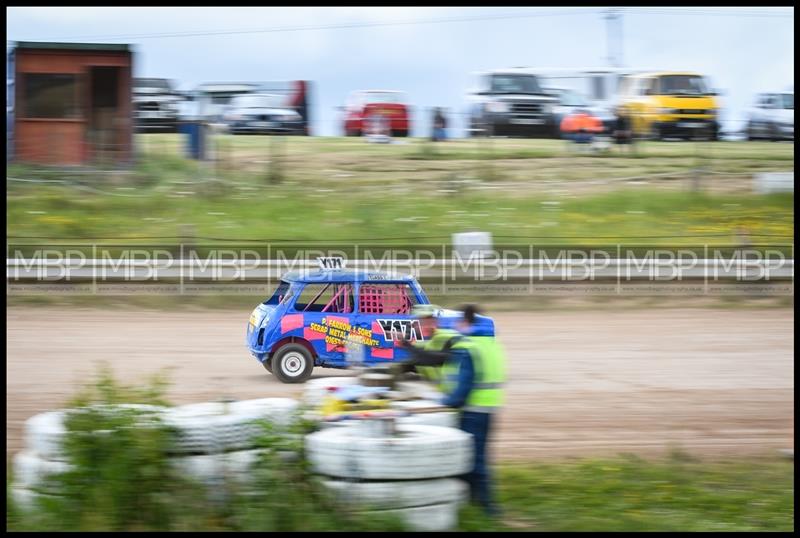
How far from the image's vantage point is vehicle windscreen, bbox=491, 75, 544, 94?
2561 centimetres

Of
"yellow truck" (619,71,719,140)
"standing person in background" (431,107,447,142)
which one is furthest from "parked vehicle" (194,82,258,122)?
"yellow truck" (619,71,719,140)

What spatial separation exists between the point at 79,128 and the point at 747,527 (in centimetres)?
1779

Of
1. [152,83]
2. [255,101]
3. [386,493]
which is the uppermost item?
[152,83]

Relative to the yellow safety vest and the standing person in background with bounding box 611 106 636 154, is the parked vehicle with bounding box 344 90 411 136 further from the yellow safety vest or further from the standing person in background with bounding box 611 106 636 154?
the yellow safety vest

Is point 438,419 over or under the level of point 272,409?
under

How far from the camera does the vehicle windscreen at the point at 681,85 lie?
25.2 metres

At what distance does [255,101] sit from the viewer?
A: 26750mm

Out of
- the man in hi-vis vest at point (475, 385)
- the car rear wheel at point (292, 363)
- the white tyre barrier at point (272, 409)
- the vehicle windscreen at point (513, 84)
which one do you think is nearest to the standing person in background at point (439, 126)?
the vehicle windscreen at point (513, 84)

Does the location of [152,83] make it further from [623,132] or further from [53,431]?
[53,431]

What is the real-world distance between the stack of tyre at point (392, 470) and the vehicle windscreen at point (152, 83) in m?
22.5

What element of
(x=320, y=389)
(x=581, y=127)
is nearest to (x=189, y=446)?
(x=320, y=389)

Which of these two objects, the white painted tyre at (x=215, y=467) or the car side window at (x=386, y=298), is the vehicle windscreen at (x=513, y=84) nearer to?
the car side window at (x=386, y=298)

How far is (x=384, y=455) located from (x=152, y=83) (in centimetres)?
2320

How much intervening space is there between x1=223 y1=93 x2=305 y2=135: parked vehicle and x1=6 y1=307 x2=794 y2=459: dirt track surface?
1194 cm
